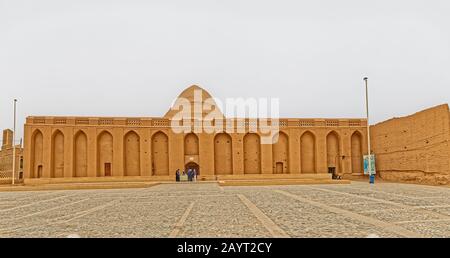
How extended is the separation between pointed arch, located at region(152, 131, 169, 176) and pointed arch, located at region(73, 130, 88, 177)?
5.67 meters

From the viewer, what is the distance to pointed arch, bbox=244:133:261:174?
30.8 m

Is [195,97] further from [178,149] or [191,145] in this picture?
[178,149]

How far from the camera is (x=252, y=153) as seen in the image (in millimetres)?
30859

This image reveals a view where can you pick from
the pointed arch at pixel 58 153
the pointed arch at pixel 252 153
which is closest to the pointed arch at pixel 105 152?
the pointed arch at pixel 58 153

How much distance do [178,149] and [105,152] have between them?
244 inches

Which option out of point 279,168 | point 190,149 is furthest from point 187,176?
point 279,168

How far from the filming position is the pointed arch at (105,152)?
96.0 feet

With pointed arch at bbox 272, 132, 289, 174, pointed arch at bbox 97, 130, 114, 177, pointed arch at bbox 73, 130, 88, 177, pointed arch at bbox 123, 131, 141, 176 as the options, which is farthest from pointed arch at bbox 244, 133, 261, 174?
pointed arch at bbox 73, 130, 88, 177

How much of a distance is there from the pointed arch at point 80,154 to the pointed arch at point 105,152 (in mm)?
1143

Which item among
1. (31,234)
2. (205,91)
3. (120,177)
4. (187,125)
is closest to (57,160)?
(120,177)

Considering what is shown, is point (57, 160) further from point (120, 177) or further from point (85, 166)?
point (120, 177)

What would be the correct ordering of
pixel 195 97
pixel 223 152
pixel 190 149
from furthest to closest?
pixel 195 97 → pixel 223 152 → pixel 190 149

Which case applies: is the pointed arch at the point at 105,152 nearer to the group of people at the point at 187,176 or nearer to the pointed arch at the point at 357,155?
the group of people at the point at 187,176

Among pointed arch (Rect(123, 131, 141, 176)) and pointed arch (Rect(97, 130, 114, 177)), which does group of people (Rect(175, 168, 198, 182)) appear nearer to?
pointed arch (Rect(123, 131, 141, 176))
